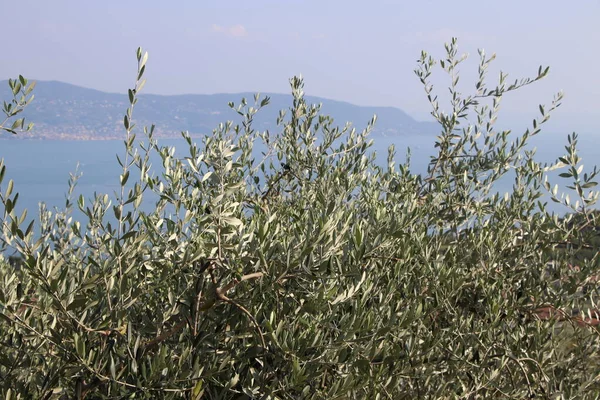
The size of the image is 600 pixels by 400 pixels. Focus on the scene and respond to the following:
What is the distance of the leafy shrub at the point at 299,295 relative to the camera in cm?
267

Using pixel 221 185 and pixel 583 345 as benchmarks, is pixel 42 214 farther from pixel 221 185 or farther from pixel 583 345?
pixel 583 345

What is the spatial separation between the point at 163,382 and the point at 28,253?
78 cm

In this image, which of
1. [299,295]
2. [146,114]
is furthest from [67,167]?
[299,295]

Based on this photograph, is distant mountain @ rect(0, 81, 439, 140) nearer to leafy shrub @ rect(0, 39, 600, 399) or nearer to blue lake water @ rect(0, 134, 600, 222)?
blue lake water @ rect(0, 134, 600, 222)

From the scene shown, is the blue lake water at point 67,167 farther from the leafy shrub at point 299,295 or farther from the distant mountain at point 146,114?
the leafy shrub at point 299,295

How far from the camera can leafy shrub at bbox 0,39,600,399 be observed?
2668mm

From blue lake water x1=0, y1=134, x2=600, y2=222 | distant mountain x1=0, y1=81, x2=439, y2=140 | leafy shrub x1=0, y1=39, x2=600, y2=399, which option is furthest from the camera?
distant mountain x1=0, y1=81, x2=439, y2=140

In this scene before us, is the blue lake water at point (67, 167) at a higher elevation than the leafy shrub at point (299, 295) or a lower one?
lower

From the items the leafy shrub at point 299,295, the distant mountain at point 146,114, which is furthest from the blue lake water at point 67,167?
the leafy shrub at point 299,295

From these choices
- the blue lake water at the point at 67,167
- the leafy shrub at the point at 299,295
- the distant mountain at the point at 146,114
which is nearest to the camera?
the leafy shrub at the point at 299,295

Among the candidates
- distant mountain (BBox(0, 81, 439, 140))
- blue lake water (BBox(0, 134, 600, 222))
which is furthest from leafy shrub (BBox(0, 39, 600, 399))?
distant mountain (BBox(0, 81, 439, 140))

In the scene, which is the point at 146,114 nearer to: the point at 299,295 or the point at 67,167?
the point at 67,167

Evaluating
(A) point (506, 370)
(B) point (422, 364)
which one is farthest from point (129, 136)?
(A) point (506, 370)

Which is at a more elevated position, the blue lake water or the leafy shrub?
the leafy shrub
